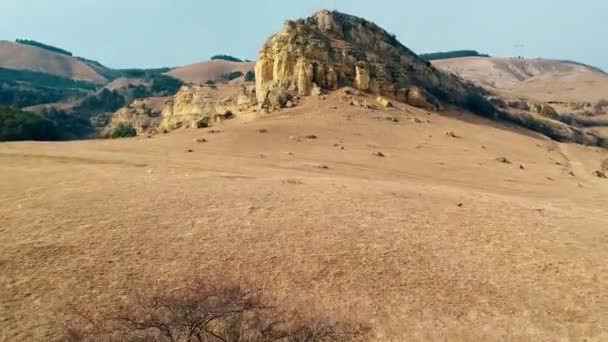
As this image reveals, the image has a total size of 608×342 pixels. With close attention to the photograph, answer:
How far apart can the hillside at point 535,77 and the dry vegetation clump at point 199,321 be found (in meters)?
70.8

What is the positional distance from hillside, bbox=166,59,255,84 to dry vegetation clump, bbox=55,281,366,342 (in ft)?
518

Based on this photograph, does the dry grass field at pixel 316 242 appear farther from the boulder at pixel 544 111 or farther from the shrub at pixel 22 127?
the boulder at pixel 544 111

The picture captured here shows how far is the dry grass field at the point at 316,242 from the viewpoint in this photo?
7.64m

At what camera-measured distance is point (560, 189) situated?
17547 millimetres

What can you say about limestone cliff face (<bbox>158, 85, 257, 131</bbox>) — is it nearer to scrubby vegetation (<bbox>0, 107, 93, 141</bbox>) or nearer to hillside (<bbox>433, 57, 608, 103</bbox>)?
scrubby vegetation (<bbox>0, 107, 93, 141</bbox>)

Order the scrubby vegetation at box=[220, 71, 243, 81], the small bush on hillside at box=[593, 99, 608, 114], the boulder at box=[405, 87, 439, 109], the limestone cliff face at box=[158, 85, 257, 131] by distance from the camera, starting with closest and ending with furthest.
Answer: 1. the boulder at box=[405, 87, 439, 109]
2. the limestone cliff face at box=[158, 85, 257, 131]
3. the small bush on hillside at box=[593, 99, 608, 114]
4. the scrubby vegetation at box=[220, 71, 243, 81]

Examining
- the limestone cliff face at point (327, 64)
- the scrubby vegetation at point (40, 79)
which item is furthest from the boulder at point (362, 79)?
the scrubby vegetation at point (40, 79)

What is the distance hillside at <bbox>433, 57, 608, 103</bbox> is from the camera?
293 ft

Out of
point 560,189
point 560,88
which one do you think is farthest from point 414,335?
point 560,88

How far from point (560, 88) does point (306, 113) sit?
86199 millimetres

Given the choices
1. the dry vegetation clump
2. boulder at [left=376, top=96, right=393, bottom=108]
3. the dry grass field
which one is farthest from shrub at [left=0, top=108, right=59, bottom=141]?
the dry vegetation clump

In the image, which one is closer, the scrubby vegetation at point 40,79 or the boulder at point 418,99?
the boulder at point 418,99

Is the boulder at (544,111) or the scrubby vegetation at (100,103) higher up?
the boulder at (544,111)

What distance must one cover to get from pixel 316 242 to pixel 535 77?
141m
